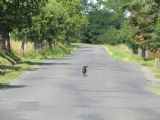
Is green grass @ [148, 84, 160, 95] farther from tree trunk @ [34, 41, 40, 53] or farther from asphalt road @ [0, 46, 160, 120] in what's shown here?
tree trunk @ [34, 41, 40, 53]

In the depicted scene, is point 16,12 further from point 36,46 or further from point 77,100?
point 36,46

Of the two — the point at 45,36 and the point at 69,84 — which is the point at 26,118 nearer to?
the point at 69,84

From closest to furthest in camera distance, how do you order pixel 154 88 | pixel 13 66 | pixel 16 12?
pixel 154 88
pixel 13 66
pixel 16 12

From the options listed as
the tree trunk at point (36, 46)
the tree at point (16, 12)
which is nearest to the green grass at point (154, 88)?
the tree at point (16, 12)

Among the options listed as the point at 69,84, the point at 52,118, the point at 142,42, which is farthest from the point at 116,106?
the point at 142,42

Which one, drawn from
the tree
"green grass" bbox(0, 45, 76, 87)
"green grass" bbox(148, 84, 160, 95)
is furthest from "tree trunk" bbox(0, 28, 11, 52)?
"green grass" bbox(148, 84, 160, 95)

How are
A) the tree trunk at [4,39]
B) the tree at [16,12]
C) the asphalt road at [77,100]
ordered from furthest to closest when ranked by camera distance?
the tree trunk at [4,39]
the tree at [16,12]
the asphalt road at [77,100]

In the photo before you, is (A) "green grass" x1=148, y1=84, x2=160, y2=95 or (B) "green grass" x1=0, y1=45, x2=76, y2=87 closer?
(A) "green grass" x1=148, y1=84, x2=160, y2=95

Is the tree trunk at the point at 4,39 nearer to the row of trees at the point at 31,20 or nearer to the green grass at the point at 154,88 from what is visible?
the row of trees at the point at 31,20

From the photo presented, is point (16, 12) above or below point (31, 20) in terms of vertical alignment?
above

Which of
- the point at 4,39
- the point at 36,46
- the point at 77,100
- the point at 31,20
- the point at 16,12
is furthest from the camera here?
the point at 36,46

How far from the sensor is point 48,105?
1828cm

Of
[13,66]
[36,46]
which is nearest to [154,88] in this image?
[13,66]

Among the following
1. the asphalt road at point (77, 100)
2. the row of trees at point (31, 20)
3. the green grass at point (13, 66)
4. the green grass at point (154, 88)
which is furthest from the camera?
the row of trees at point (31, 20)
